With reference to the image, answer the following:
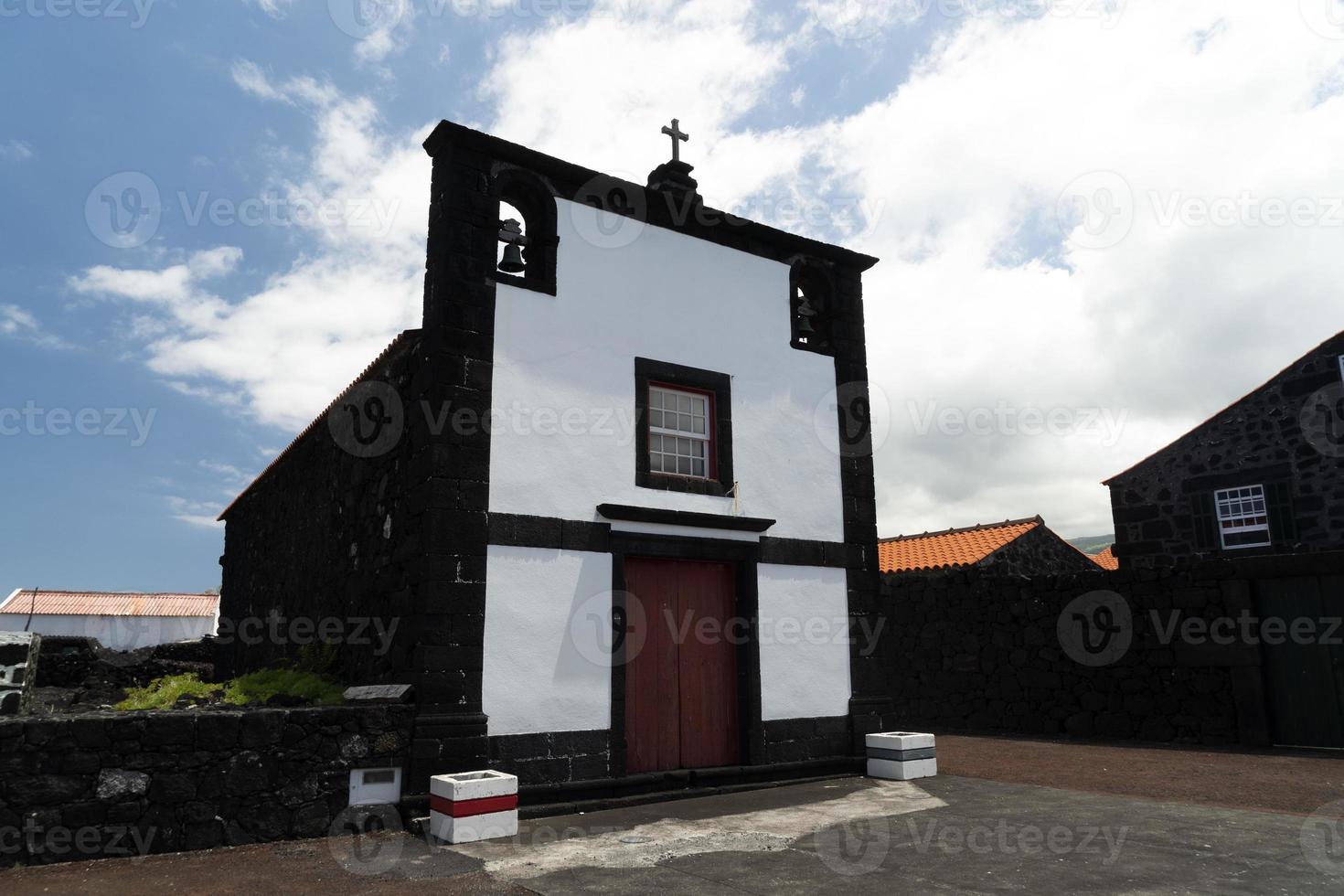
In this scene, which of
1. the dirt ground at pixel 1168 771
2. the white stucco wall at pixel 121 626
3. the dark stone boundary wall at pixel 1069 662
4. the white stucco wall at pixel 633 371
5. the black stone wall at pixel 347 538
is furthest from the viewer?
A: the white stucco wall at pixel 121 626

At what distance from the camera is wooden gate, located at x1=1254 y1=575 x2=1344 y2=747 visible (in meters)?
11.5

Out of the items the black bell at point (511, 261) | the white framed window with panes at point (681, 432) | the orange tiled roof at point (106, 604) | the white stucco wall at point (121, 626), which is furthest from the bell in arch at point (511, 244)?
the orange tiled roof at point (106, 604)

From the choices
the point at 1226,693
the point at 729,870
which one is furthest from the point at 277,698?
the point at 1226,693

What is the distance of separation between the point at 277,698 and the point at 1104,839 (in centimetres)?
701

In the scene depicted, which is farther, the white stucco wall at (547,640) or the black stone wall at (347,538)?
the black stone wall at (347,538)

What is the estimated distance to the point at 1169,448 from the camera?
800 inches

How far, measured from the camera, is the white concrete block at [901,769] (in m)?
9.96

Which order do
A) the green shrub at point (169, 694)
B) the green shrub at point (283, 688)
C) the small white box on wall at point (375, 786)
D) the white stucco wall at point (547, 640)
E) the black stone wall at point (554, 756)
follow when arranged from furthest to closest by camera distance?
1. the green shrub at point (283, 688)
2. the white stucco wall at point (547, 640)
3. the black stone wall at point (554, 756)
4. the green shrub at point (169, 694)
5. the small white box on wall at point (375, 786)

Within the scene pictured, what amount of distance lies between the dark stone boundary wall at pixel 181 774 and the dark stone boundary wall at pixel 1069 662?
6488 mm

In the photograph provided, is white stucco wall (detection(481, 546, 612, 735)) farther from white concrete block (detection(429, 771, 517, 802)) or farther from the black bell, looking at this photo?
the black bell

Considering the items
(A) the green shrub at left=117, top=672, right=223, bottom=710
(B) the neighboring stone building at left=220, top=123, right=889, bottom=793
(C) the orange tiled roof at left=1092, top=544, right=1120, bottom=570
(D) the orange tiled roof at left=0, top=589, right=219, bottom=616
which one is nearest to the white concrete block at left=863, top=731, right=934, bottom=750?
Result: (B) the neighboring stone building at left=220, top=123, right=889, bottom=793

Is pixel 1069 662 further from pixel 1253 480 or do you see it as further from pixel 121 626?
pixel 121 626

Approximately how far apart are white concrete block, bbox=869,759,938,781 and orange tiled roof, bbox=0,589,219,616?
140 feet

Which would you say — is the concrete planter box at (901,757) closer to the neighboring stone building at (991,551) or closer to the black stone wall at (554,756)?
the black stone wall at (554,756)
